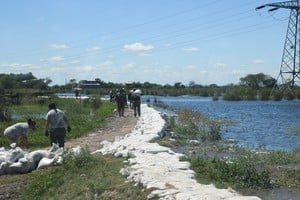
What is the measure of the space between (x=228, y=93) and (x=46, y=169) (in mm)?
78217

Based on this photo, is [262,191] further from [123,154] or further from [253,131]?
[253,131]

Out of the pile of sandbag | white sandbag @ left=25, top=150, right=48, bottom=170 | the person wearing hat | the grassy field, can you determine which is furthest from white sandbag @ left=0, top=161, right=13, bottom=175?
the person wearing hat

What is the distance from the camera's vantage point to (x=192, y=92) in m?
111

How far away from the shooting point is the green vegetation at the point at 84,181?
10.1 metres

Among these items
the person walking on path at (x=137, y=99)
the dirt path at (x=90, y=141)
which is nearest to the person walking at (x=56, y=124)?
the dirt path at (x=90, y=141)

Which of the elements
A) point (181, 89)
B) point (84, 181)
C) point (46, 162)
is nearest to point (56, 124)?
point (46, 162)

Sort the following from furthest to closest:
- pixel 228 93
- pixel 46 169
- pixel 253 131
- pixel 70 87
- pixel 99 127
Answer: pixel 70 87
pixel 228 93
pixel 253 131
pixel 99 127
pixel 46 169

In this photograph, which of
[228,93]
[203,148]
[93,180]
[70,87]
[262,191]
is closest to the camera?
[262,191]

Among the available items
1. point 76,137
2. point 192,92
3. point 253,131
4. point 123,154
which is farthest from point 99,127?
point 192,92

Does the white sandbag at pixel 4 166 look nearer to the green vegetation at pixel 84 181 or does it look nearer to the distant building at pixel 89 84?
the green vegetation at pixel 84 181

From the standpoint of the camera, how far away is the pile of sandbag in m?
13.3

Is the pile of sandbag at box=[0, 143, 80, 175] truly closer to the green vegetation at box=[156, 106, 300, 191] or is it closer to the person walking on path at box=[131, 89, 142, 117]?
the green vegetation at box=[156, 106, 300, 191]

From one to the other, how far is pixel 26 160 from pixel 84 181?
2636mm

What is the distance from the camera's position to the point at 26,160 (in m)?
13.4
